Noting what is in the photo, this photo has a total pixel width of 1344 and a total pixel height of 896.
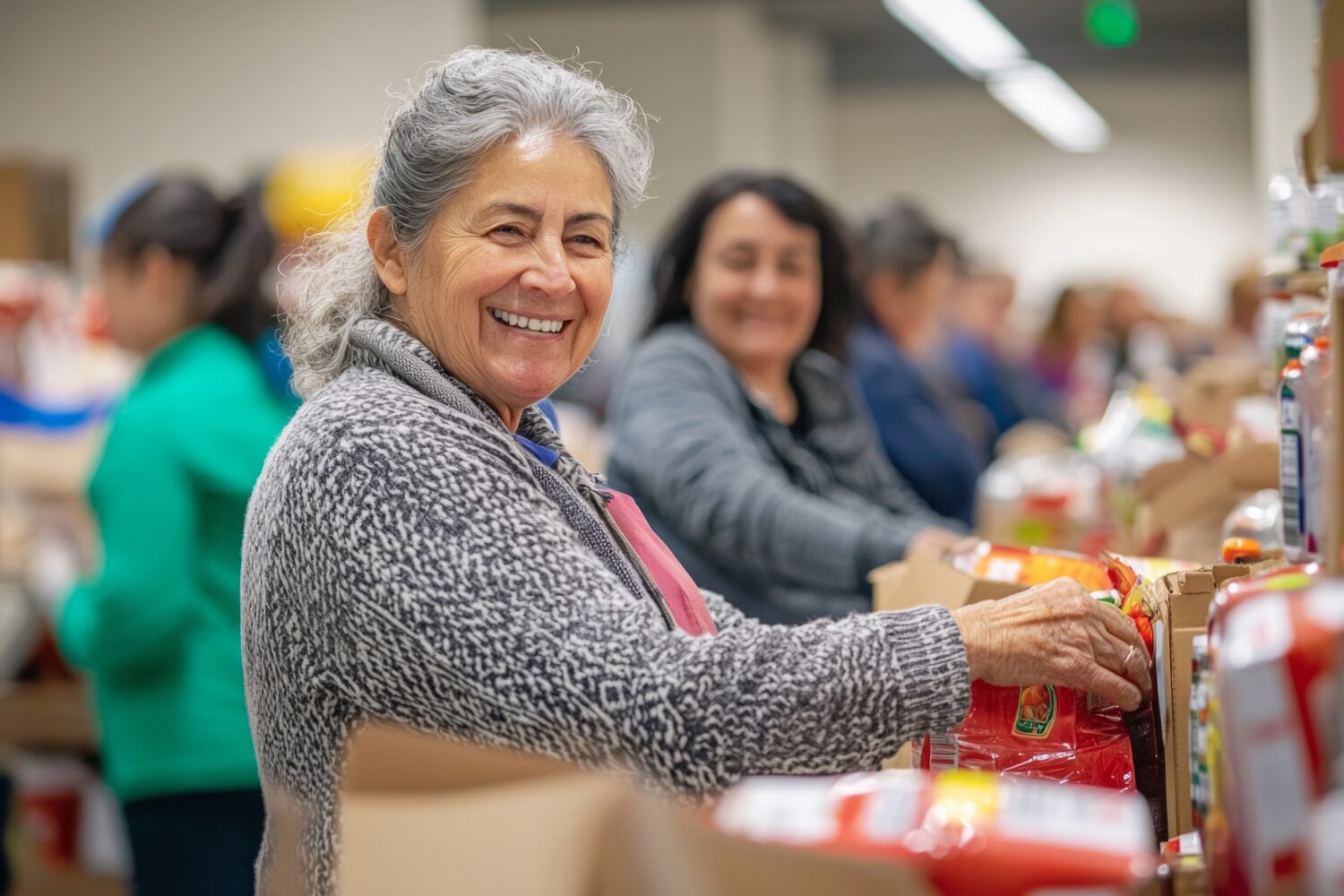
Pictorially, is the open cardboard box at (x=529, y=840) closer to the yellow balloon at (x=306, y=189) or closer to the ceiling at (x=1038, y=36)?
the yellow balloon at (x=306, y=189)

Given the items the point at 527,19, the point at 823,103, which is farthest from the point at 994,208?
the point at 527,19

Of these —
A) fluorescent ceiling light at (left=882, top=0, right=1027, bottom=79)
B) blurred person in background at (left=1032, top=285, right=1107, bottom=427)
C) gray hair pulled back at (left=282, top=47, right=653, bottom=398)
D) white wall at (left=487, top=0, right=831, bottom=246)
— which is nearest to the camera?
gray hair pulled back at (left=282, top=47, right=653, bottom=398)

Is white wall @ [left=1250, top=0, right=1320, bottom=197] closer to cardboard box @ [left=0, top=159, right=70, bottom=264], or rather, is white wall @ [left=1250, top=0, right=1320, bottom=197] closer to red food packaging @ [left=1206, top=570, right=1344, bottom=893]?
cardboard box @ [left=0, top=159, right=70, bottom=264]

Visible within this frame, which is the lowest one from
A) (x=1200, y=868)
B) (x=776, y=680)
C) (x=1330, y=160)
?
(x=1200, y=868)

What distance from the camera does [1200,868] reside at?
39.4 inches

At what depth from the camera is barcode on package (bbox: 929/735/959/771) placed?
1304 mm

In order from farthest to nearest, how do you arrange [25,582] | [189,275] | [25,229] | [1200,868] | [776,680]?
[25,229], [25,582], [189,275], [776,680], [1200,868]

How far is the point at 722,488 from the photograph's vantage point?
2.41 m

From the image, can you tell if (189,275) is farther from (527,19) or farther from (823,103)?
(823,103)

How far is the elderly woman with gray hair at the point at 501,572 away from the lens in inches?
45.5

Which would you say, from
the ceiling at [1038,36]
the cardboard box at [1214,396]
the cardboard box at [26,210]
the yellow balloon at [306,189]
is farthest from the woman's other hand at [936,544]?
the ceiling at [1038,36]

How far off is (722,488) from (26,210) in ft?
11.7

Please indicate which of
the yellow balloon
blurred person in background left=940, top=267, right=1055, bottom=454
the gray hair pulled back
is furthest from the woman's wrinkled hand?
blurred person in background left=940, top=267, right=1055, bottom=454

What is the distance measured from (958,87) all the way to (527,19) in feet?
17.2
